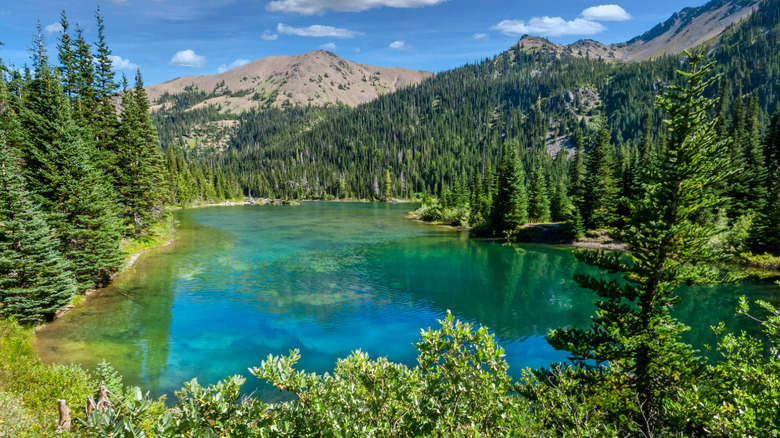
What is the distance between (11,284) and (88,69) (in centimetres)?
3177

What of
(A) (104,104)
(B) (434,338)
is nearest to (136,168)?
(A) (104,104)

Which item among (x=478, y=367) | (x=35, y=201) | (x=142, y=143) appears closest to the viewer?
(x=478, y=367)

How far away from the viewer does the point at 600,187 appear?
57250 mm

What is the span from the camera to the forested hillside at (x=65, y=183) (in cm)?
2081

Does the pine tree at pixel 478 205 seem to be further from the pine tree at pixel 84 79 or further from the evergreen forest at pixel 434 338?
the pine tree at pixel 84 79

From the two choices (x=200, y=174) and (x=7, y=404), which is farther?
(x=200, y=174)

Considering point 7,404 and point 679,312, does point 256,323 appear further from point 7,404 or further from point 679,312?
point 679,312

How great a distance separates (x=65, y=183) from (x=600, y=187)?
64541 millimetres

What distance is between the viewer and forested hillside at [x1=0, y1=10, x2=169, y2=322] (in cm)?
2081

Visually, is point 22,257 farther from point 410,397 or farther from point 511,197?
point 511,197

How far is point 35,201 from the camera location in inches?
989

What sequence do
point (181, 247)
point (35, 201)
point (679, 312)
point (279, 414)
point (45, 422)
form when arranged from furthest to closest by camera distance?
point (181, 247) < point (679, 312) < point (35, 201) < point (45, 422) < point (279, 414)

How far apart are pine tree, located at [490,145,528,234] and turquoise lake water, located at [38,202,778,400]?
1080 centimetres

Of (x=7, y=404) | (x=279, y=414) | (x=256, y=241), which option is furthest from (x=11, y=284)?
(x=256, y=241)
